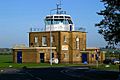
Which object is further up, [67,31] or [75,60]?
[67,31]

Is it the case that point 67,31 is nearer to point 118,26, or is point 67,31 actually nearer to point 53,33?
point 53,33

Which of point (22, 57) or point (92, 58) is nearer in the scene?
point (22, 57)

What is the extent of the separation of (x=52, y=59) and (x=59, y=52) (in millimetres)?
2582

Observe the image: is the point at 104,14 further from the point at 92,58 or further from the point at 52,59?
the point at 92,58

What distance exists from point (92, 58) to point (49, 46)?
34.8 ft

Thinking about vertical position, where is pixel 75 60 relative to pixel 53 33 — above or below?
below

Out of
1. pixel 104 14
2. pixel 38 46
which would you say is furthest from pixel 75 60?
pixel 104 14

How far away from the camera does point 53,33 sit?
303 feet

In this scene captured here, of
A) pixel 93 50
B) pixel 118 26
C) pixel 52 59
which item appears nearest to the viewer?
pixel 118 26

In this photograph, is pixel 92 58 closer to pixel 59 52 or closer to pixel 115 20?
pixel 59 52

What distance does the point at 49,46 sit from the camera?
305ft

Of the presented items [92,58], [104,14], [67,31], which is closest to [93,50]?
[92,58]

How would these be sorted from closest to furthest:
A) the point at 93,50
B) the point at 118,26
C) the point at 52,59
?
1. the point at 118,26
2. the point at 52,59
3. the point at 93,50

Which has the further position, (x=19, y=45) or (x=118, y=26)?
(x=19, y=45)
